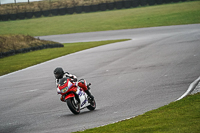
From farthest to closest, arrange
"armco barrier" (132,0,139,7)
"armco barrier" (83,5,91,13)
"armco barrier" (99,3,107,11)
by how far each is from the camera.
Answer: "armco barrier" (83,5,91,13) < "armco barrier" (99,3,107,11) < "armco barrier" (132,0,139,7)

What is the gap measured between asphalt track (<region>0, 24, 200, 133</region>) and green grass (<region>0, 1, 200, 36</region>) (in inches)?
755

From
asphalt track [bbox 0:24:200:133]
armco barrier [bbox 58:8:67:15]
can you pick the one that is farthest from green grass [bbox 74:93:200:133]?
armco barrier [bbox 58:8:67:15]

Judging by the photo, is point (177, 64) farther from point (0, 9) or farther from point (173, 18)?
point (0, 9)

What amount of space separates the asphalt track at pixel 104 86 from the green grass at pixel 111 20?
1917 cm

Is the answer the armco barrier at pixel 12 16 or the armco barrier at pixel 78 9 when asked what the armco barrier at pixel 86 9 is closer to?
the armco barrier at pixel 78 9

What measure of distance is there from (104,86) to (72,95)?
3.58 meters

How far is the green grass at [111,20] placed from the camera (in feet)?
132

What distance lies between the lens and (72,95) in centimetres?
880

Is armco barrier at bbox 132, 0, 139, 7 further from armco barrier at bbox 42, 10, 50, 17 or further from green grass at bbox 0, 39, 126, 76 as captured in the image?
green grass at bbox 0, 39, 126, 76

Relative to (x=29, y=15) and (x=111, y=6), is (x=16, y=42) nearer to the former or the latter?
(x=111, y=6)

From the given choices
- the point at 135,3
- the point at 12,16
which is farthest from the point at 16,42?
the point at 12,16

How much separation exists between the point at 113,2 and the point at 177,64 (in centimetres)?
3906

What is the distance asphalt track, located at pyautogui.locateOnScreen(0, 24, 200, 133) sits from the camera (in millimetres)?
8406

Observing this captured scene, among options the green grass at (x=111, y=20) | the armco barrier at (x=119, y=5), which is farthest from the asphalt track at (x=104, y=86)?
the armco barrier at (x=119, y=5)
